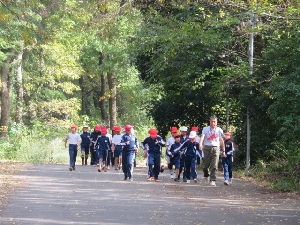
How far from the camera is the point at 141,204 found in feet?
54.4

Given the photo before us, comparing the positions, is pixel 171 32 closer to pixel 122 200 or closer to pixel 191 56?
pixel 191 56

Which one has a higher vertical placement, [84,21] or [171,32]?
[84,21]

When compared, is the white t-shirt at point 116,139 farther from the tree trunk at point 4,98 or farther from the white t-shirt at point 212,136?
the tree trunk at point 4,98

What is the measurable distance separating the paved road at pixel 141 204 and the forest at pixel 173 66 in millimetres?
2530

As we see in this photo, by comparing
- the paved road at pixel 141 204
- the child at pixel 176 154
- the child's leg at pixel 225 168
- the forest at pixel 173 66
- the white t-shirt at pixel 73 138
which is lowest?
the paved road at pixel 141 204

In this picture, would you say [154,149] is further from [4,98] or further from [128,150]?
[4,98]

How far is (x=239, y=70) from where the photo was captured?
26.1 metres

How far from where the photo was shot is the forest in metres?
22.6

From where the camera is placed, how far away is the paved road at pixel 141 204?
13.9 meters

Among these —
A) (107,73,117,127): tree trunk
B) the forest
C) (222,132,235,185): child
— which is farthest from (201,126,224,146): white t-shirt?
(107,73,117,127): tree trunk

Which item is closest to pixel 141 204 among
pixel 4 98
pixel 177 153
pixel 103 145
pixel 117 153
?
pixel 177 153

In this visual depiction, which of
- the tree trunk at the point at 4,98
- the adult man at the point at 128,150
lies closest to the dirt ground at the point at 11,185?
the adult man at the point at 128,150

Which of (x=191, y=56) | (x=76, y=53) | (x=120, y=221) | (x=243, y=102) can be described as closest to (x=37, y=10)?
(x=76, y=53)

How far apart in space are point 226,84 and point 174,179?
465cm
